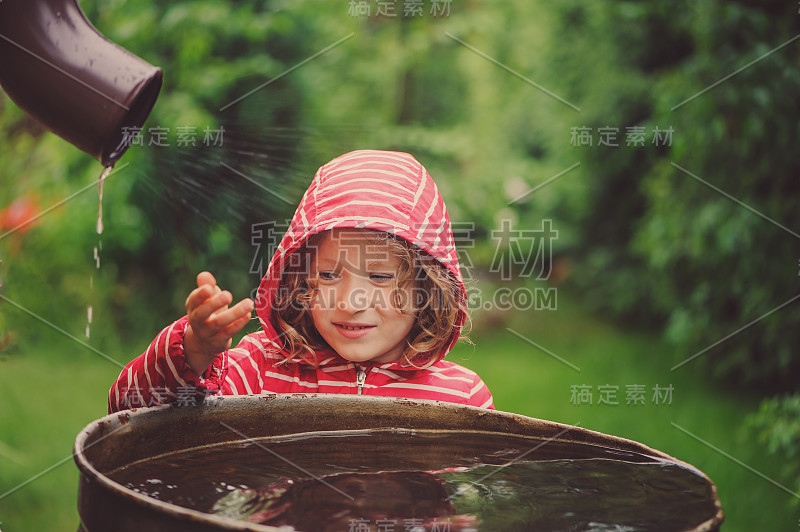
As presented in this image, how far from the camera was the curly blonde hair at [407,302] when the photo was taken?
1.86 metres

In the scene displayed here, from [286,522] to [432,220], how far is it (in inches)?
38.9

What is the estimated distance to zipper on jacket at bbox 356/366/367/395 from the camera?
6.08ft

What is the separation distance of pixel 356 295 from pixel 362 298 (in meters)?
0.02

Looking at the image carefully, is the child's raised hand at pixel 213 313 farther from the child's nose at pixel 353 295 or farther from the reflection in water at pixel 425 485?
the child's nose at pixel 353 295

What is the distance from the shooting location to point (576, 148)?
667cm

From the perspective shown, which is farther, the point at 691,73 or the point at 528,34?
the point at 528,34

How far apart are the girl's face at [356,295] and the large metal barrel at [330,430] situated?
14.6 inches

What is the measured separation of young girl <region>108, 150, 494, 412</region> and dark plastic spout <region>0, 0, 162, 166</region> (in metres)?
0.57

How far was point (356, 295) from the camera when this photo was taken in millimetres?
1787

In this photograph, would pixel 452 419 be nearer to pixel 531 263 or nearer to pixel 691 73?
pixel 691 73

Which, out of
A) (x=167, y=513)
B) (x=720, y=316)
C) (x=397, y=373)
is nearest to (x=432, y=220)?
(x=397, y=373)
